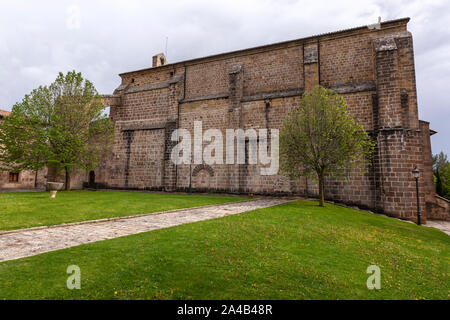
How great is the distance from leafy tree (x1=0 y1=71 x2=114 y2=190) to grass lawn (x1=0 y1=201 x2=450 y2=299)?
1881 cm

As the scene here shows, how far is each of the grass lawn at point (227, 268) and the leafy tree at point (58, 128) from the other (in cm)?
1881

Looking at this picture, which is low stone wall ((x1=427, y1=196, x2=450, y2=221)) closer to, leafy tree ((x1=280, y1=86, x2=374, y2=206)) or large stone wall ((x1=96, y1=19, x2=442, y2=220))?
large stone wall ((x1=96, y1=19, x2=442, y2=220))

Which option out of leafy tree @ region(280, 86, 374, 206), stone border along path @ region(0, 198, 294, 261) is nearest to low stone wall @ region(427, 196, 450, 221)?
leafy tree @ region(280, 86, 374, 206)

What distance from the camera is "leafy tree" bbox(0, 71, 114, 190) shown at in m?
19.9

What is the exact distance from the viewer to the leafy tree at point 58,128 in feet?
65.4

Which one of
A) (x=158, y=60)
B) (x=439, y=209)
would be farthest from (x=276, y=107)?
(x=158, y=60)

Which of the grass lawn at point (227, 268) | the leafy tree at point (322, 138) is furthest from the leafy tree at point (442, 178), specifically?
the grass lawn at point (227, 268)

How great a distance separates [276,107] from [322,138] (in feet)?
22.9

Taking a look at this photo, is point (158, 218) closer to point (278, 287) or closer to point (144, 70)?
point (278, 287)

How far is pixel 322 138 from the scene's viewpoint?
47.3 ft

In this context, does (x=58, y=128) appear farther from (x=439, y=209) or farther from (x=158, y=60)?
(x=439, y=209)

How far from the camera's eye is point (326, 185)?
18.3 meters

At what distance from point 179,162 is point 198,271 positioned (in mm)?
19229
